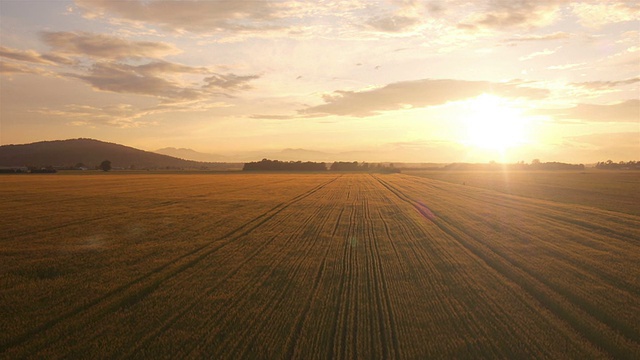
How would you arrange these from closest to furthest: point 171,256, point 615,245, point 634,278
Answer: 1. point 634,278
2. point 171,256
3. point 615,245

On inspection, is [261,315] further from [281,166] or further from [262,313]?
[281,166]

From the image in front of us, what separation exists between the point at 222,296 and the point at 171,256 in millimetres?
4641

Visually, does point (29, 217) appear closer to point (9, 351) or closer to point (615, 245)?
point (9, 351)

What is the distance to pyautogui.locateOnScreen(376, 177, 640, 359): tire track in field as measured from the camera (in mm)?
7086

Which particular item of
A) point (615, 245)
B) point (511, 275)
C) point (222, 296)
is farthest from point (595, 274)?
point (222, 296)

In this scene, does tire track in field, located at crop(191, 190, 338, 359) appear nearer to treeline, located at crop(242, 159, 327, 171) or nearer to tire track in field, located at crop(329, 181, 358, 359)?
tire track in field, located at crop(329, 181, 358, 359)

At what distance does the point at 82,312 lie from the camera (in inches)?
328

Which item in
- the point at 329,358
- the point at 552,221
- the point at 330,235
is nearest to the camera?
the point at 329,358

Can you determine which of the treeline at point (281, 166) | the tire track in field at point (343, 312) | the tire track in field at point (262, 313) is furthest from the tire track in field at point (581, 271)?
the treeline at point (281, 166)

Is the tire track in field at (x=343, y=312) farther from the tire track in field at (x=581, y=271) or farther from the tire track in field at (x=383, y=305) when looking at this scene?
the tire track in field at (x=581, y=271)

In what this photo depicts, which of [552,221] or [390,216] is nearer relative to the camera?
[552,221]

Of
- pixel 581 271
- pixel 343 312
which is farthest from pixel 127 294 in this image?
pixel 581 271

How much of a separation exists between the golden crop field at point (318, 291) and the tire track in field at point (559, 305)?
4 centimetres

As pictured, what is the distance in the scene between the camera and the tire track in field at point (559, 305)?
7086 millimetres
